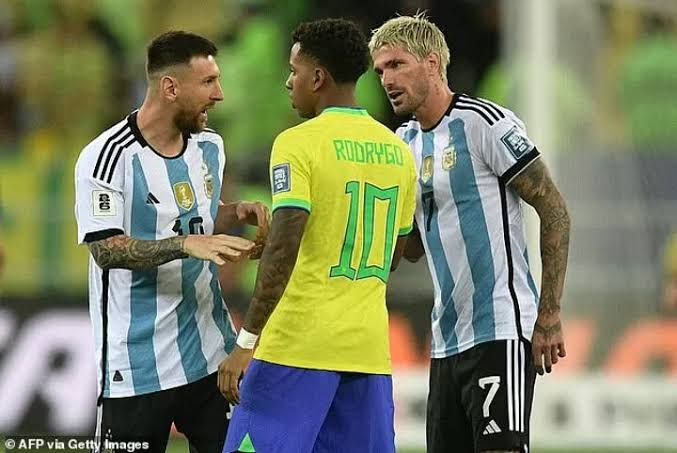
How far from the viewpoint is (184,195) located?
5.98 meters

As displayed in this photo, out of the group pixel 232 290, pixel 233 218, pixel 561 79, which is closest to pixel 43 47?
pixel 232 290

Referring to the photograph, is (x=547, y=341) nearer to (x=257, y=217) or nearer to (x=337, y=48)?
(x=257, y=217)

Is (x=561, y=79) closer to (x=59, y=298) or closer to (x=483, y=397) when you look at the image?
(x=59, y=298)

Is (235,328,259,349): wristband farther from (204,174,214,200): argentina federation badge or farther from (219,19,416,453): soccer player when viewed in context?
(204,174,214,200): argentina federation badge

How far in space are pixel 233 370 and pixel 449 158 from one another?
1.31 meters

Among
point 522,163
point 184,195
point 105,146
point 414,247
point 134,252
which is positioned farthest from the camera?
point 414,247

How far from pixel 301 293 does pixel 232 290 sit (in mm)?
7155

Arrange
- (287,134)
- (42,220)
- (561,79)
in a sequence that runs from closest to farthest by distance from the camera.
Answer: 1. (287,134)
2. (561,79)
3. (42,220)

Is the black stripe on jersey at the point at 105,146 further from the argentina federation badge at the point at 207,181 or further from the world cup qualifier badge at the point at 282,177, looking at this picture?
the world cup qualifier badge at the point at 282,177

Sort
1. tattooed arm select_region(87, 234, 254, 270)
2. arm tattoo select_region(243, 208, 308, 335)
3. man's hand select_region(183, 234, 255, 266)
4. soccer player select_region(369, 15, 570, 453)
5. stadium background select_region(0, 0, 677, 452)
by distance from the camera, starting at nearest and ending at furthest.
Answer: arm tattoo select_region(243, 208, 308, 335) → man's hand select_region(183, 234, 255, 266) → tattooed arm select_region(87, 234, 254, 270) → soccer player select_region(369, 15, 570, 453) → stadium background select_region(0, 0, 677, 452)

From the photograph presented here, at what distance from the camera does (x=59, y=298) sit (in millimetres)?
12062

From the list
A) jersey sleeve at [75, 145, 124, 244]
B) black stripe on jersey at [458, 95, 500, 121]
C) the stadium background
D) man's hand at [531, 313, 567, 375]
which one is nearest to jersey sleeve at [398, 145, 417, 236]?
black stripe on jersey at [458, 95, 500, 121]

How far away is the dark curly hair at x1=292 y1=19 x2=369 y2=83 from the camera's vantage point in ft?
18.4
